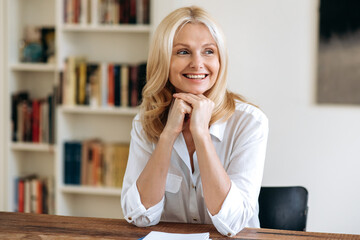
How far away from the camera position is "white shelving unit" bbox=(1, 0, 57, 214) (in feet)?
11.5

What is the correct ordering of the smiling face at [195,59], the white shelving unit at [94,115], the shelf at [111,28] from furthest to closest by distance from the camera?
1. the white shelving unit at [94,115]
2. the shelf at [111,28]
3. the smiling face at [195,59]

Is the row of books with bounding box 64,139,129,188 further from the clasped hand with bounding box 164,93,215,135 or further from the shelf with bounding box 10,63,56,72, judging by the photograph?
the clasped hand with bounding box 164,93,215,135

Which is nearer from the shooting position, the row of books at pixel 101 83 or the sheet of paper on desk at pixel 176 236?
the sheet of paper on desk at pixel 176 236

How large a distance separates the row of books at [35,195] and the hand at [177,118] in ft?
6.65

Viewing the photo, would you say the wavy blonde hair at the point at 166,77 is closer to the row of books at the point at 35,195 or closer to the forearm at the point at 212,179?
the forearm at the point at 212,179

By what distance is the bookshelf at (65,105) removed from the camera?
3350mm

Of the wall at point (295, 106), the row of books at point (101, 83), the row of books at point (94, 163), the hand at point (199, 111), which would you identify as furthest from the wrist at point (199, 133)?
the row of books at point (94, 163)

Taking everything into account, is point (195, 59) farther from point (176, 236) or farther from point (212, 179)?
point (176, 236)

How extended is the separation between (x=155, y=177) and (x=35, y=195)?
2.14m

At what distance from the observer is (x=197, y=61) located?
5.95 feet

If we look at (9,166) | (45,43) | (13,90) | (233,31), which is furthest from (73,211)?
(233,31)

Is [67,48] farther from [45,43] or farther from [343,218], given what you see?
[343,218]

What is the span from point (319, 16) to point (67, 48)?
1670mm

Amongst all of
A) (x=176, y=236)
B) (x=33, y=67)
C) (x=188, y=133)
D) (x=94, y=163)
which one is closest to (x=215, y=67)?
(x=188, y=133)
